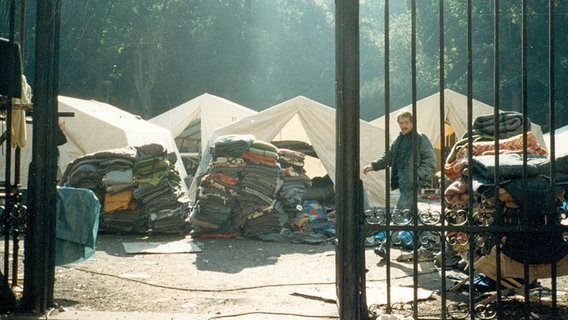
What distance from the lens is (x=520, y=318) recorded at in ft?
15.6

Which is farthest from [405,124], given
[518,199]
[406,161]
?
[518,199]

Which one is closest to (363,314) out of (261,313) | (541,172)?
(261,313)

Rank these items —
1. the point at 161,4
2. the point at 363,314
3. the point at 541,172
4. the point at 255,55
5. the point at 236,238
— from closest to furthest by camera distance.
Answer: the point at 363,314 < the point at 541,172 < the point at 236,238 < the point at 161,4 < the point at 255,55

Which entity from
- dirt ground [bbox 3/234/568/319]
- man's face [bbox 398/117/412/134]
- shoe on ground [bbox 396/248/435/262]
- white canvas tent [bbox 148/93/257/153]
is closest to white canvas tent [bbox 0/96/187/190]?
white canvas tent [bbox 148/93/257/153]

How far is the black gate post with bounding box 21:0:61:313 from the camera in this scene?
484cm

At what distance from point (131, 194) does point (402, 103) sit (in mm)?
35219

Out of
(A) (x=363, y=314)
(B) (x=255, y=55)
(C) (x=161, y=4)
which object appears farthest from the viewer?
(B) (x=255, y=55)

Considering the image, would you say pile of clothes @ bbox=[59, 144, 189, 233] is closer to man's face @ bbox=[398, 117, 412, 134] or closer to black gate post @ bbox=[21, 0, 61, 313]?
man's face @ bbox=[398, 117, 412, 134]

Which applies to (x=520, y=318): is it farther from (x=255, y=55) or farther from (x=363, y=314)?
(x=255, y=55)

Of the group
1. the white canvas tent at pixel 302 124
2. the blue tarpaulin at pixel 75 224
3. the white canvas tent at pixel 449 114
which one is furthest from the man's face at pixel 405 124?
the white canvas tent at pixel 449 114

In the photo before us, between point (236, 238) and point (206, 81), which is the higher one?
point (206, 81)

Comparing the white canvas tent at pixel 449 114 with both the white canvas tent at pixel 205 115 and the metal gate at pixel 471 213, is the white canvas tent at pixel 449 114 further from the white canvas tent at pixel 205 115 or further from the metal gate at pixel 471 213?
the metal gate at pixel 471 213

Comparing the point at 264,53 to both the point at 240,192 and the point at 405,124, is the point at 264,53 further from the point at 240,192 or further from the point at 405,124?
the point at 405,124

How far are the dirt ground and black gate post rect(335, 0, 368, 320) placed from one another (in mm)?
337
